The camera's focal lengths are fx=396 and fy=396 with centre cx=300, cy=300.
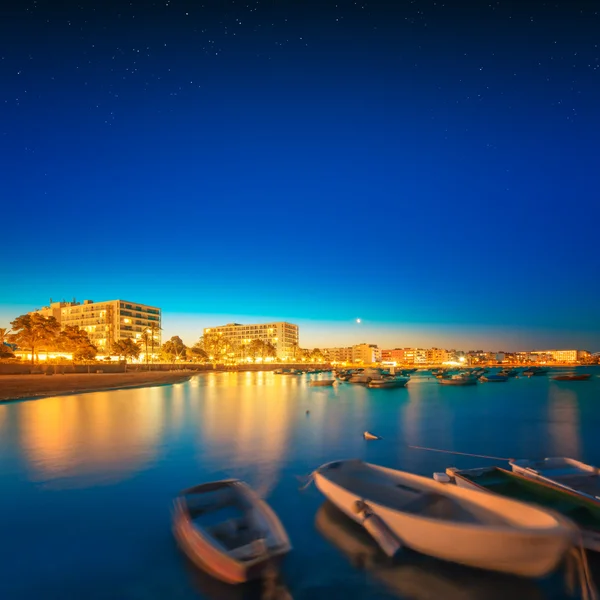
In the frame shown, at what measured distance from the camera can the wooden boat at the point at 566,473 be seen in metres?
11.2

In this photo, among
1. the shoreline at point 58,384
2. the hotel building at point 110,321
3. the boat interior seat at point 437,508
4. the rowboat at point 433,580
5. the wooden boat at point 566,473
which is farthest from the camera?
the hotel building at point 110,321

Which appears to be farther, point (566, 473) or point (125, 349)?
point (125, 349)

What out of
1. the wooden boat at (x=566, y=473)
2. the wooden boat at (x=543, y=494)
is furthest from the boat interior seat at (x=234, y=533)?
the wooden boat at (x=566, y=473)

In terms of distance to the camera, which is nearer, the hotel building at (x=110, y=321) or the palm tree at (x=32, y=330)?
the palm tree at (x=32, y=330)

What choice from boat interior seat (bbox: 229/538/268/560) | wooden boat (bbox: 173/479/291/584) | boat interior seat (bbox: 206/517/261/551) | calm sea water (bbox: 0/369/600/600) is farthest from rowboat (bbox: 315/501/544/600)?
boat interior seat (bbox: 206/517/261/551)

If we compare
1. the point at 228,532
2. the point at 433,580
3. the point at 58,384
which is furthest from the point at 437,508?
the point at 58,384

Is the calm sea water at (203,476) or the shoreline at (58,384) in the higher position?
the shoreline at (58,384)

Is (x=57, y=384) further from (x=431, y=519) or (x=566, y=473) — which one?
(x=566, y=473)

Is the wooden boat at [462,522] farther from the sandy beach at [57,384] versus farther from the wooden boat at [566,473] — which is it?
the sandy beach at [57,384]

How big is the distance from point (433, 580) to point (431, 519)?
4.27 ft

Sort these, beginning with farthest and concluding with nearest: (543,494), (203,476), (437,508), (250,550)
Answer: (203,476), (543,494), (437,508), (250,550)

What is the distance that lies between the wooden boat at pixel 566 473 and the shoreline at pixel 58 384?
5350 centimetres

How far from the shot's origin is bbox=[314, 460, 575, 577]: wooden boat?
7121 mm

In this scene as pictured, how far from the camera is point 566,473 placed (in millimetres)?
A: 12555
